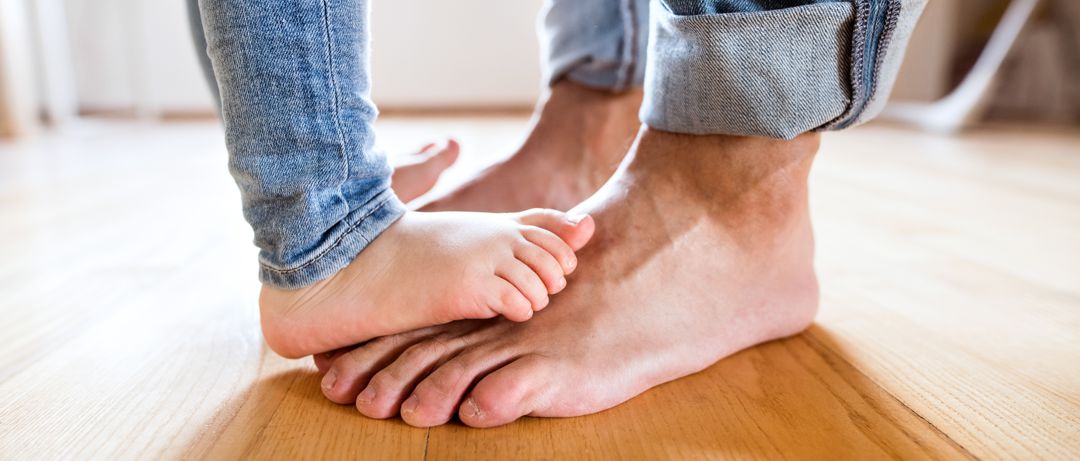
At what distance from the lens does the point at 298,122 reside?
0.55 metres

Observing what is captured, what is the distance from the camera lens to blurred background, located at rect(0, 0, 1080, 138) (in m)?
3.19

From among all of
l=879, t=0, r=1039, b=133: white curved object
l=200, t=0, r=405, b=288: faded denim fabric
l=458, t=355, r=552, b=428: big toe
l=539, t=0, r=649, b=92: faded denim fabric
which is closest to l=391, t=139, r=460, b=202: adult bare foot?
l=539, t=0, r=649, b=92: faded denim fabric

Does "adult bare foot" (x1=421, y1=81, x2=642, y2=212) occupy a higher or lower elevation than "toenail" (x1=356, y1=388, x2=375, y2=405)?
higher

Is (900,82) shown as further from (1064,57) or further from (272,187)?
(272,187)

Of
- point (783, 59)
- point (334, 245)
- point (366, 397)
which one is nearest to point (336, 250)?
point (334, 245)

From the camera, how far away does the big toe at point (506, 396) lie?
Answer: 53 centimetres

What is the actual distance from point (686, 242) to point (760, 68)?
146 mm

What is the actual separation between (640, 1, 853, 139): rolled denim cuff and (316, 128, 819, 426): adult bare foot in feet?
0.13

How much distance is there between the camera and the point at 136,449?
0.51m

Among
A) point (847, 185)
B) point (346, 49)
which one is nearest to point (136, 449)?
point (346, 49)

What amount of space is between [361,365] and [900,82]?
140 inches

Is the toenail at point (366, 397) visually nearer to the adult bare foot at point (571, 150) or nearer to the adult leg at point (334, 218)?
the adult leg at point (334, 218)

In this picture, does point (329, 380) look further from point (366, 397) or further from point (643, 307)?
point (643, 307)

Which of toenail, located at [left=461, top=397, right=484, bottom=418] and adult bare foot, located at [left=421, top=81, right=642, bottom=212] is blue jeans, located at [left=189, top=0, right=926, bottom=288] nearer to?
toenail, located at [left=461, top=397, right=484, bottom=418]
